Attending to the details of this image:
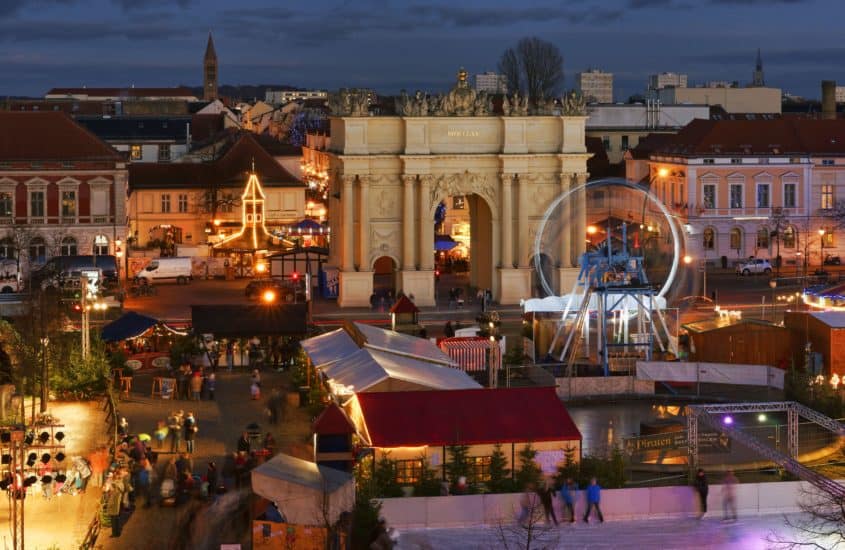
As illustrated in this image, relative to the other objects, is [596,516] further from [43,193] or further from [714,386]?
[43,193]

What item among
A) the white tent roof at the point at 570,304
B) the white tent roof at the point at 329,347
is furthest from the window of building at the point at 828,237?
the white tent roof at the point at 329,347

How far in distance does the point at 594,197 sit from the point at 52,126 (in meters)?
25.2

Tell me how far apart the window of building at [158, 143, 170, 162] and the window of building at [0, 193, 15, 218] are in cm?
2922

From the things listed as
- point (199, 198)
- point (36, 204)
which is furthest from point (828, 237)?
point (36, 204)

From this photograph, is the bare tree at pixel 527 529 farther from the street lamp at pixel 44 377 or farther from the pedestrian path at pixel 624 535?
the street lamp at pixel 44 377

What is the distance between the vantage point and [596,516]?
33.7 meters

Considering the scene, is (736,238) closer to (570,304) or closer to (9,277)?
(570,304)

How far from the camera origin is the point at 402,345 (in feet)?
154

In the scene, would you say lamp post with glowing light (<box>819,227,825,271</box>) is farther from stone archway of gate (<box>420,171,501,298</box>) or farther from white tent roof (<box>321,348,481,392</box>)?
white tent roof (<box>321,348,481,392</box>)

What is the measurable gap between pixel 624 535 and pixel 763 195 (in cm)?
5398

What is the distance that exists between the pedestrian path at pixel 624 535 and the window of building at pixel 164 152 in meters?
75.2

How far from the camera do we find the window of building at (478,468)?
34.6 metres

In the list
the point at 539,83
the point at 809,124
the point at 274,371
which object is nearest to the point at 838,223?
the point at 809,124

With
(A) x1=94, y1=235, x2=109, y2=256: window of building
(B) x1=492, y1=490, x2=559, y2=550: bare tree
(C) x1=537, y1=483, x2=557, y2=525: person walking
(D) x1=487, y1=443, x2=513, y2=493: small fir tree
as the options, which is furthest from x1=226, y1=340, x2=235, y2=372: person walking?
(A) x1=94, y1=235, x2=109, y2=256: window of building
